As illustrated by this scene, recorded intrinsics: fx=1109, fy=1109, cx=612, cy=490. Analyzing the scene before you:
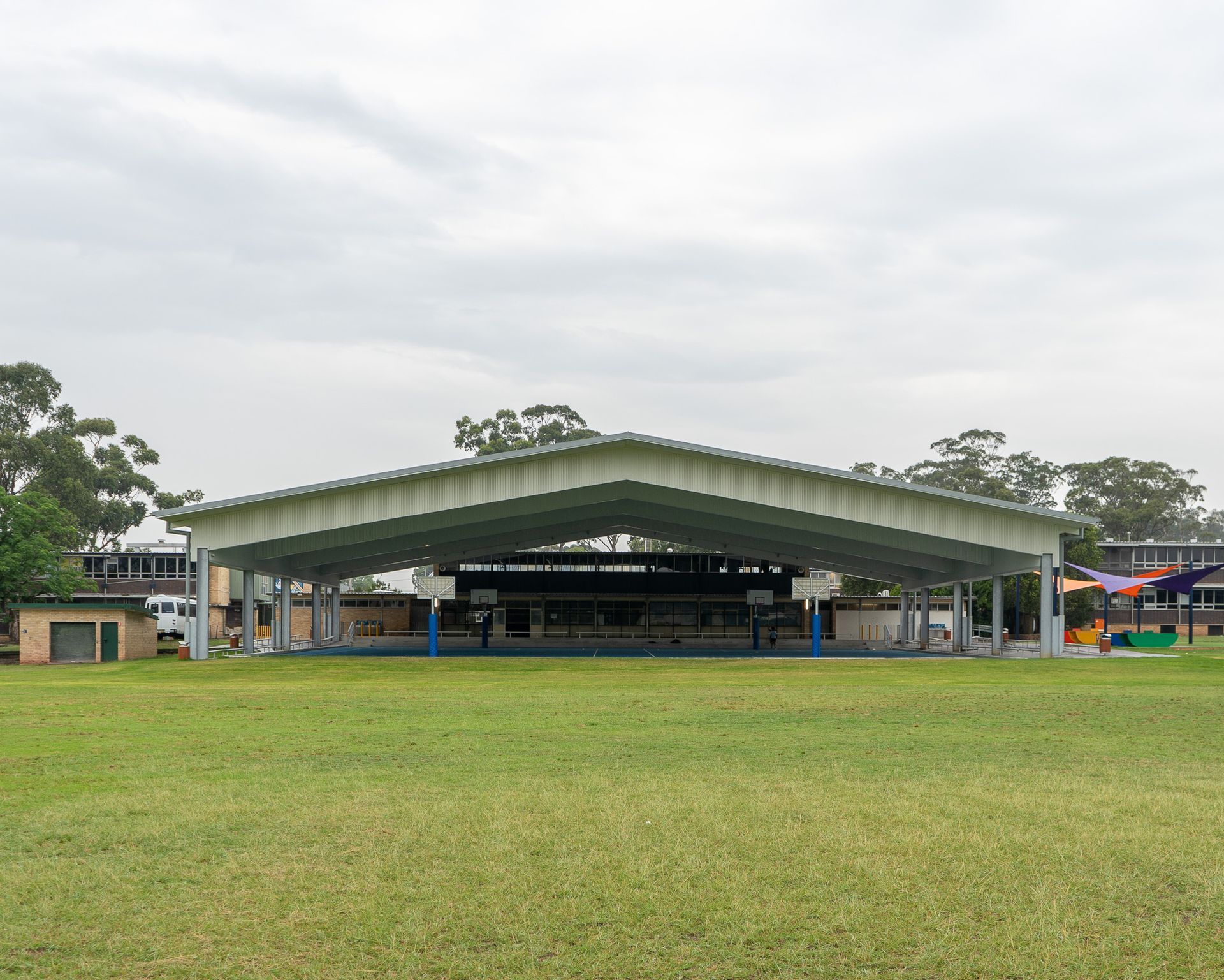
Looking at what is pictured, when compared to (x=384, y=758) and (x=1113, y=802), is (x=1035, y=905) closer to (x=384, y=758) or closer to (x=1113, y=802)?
(x=1113, y=802)

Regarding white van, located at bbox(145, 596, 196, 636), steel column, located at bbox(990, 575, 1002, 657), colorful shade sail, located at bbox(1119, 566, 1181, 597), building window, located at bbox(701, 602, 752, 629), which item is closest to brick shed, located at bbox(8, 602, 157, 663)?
white van, located at bbox(145, 596, 196, 636)

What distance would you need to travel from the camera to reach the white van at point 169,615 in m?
61.4

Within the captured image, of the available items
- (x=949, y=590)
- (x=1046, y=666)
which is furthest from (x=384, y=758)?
(x=949, y=590)

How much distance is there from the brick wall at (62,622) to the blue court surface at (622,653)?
6917 mm

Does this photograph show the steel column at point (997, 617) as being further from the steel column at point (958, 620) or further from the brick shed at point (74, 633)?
the brick shed at point (74, 633)

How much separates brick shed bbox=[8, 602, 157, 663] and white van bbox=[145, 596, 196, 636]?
69.4 feet

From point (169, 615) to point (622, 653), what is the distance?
2733 centimetres

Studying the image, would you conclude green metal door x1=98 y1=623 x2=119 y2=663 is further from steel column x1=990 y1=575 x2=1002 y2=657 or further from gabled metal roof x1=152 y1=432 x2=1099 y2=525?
steel column x1=990 y1=575 x2=1002 y2=657

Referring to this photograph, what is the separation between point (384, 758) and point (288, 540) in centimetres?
3074

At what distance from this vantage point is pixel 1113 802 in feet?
34.7

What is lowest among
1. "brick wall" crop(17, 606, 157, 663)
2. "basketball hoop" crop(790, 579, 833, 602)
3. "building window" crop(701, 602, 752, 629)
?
"building window" crop(701, 602, 752, 629)

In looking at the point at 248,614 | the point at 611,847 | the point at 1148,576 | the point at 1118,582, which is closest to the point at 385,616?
the point at 248,614

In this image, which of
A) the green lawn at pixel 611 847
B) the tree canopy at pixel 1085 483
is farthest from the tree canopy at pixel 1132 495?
the green lawn at pixel 611 847

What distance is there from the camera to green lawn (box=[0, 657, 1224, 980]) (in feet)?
21.1
